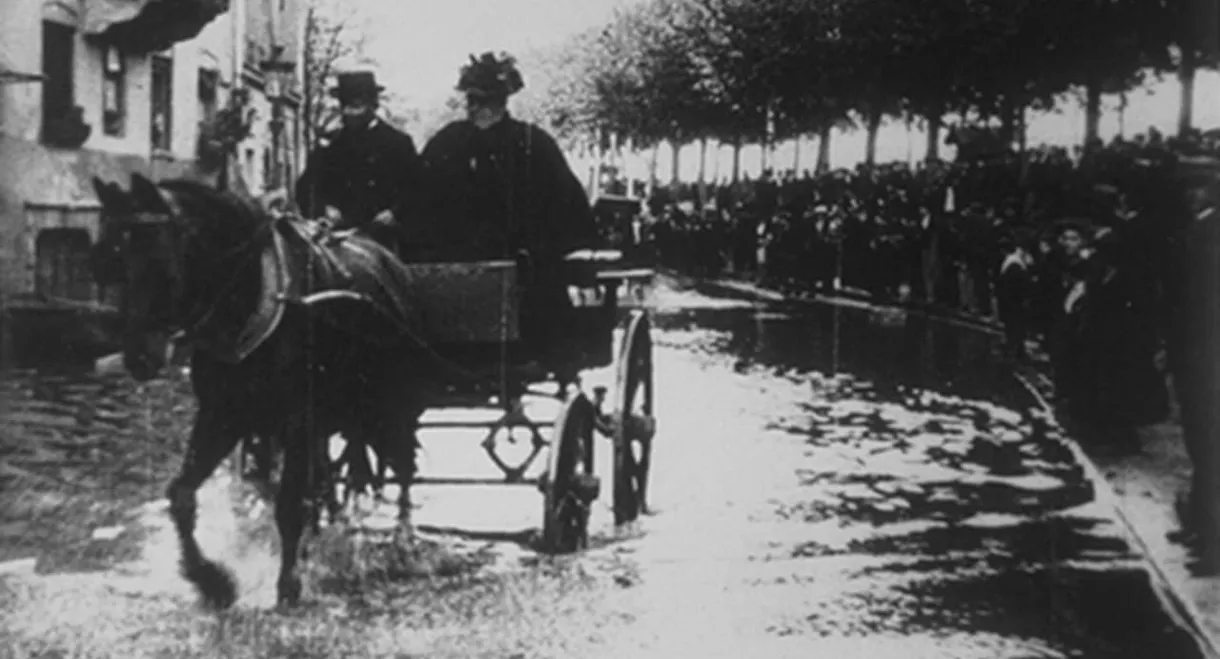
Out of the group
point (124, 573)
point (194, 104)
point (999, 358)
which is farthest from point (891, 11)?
point (124, 573)

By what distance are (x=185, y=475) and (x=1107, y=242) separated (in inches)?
153

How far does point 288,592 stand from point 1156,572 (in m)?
3.13

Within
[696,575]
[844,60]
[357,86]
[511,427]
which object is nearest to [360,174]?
[357,86]

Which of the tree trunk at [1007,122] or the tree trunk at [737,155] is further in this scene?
the tree trunk at [1007,122]

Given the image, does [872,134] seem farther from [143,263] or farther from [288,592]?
[143,263]

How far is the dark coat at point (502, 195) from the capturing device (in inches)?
259

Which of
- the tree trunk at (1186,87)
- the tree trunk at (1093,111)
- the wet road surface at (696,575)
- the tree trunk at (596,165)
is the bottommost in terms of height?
the wet road surface at (696,575)

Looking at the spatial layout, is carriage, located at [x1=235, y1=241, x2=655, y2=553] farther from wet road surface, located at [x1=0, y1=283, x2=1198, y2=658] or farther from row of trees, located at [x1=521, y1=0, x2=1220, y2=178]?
row of trees, located at [x1=521, y1=0, x2=1220, y2=178]

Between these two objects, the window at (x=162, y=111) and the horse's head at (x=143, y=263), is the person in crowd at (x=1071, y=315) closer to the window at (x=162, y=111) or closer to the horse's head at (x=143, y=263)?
the window at (x=162, y=111)

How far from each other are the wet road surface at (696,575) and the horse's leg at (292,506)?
3.8 inches

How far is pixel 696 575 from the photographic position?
20.5ft

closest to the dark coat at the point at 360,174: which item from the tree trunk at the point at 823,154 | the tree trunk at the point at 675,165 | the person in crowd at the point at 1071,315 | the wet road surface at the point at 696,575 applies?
the wet road surface at the point at 696,575

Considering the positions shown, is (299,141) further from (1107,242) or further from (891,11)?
(891,11)

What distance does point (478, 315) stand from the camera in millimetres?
6590
